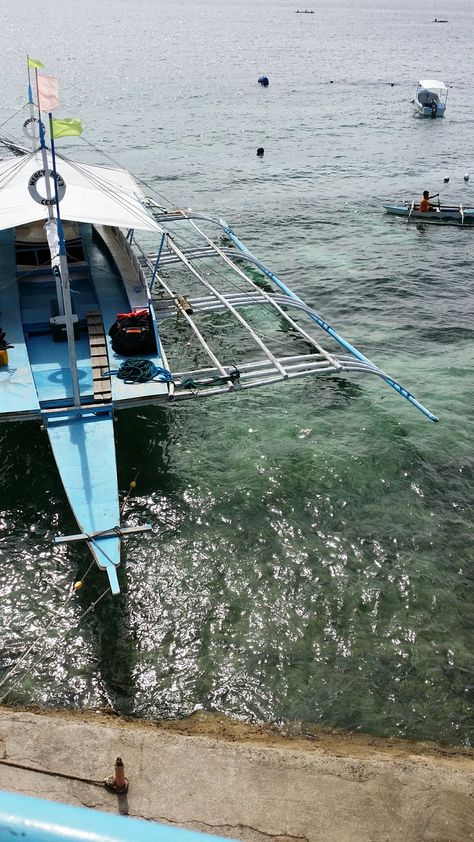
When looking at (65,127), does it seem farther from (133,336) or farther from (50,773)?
(50,773)

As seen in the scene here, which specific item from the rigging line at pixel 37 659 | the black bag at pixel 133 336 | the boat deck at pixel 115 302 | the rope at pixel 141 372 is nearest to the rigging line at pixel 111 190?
the boat deck at pixel 115 302

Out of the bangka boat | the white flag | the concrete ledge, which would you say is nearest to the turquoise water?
the concrete ledge

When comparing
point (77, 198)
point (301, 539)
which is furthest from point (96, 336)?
point (301, 539)

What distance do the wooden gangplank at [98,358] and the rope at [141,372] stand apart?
379 mm

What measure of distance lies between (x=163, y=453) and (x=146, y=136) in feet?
154

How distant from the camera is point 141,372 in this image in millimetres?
17312

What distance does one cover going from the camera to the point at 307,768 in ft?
34.4

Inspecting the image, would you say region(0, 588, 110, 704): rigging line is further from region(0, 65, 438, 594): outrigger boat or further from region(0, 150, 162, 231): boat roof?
region(0, 150, 162, 231): boat roof

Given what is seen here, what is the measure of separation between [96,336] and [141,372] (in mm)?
2477

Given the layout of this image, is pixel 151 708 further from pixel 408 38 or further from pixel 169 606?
pixel 408 38

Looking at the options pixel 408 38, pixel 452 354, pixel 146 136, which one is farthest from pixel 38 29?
pixel 452 354

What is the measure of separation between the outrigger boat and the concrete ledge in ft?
8.69

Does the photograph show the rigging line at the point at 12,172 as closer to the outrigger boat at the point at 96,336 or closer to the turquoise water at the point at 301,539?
the outrigger boat at the point at 96,336

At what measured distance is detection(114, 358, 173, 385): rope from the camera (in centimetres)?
1716
